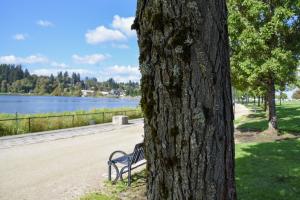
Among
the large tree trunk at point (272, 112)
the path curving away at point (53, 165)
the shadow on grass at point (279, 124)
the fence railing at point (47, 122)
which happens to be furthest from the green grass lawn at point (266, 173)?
the fence railing at point (47, 122)

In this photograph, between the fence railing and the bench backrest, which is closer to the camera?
the bench backrest

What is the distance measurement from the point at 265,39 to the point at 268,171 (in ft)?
30.6

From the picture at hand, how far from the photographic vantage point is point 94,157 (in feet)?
43.6

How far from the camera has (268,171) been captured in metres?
9.62

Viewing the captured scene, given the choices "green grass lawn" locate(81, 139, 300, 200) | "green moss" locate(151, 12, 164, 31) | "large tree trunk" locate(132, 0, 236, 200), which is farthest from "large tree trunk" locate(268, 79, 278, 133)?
"green moss" locate(151, 12, 164, 31)

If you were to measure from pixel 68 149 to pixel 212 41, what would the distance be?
13.7m

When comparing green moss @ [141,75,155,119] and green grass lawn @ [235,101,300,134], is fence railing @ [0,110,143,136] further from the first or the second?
green moss @ [141,75,155,119]

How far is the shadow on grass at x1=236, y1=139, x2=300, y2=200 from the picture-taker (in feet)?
24.6

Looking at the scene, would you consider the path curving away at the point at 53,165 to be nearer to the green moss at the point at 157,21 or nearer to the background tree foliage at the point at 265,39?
the green moss at the point at 157,21

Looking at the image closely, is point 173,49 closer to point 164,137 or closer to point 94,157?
point 164,137

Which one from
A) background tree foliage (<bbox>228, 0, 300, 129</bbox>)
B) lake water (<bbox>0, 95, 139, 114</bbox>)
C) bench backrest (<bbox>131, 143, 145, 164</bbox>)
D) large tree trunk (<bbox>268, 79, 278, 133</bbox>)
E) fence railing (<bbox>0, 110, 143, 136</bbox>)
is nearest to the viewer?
bench backrest (<bbox>131, 143, 145, 164</bbox>)

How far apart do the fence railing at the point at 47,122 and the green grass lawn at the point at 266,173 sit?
1415 cm

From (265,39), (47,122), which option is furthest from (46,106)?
(265,39)

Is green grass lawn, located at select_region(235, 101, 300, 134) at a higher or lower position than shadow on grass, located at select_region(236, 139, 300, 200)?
higher
